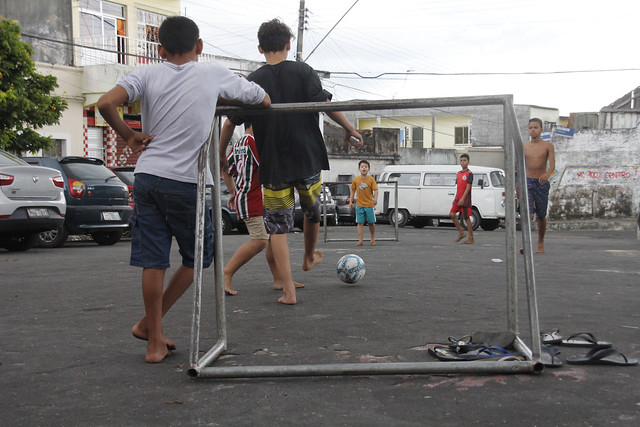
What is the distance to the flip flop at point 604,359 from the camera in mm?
3457

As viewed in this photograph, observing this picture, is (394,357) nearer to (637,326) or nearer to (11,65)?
(637,326)

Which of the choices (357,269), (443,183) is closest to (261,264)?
(357,269)

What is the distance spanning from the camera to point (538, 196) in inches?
428

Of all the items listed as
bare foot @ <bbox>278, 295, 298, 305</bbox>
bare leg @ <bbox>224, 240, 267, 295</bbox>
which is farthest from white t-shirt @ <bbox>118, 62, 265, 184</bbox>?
bare leg @ <bbox>224, 240, 267, 295</bbox>

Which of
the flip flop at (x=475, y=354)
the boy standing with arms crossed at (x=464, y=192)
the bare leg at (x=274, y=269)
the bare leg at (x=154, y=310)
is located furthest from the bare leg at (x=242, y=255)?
the boy standing with arms crossed at (x=464, y=192)

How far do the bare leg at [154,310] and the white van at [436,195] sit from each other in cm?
2121

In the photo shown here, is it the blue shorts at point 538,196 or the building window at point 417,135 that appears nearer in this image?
the blue shorts at point 538,196

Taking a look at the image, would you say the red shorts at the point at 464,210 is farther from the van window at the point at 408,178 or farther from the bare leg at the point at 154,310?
the bare leg at the point at 154,310

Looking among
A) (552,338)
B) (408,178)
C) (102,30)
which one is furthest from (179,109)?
(102,30)

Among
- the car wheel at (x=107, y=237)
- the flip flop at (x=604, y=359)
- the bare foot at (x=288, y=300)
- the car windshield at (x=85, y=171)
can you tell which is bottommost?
the car wheel at (x=107, y=237)

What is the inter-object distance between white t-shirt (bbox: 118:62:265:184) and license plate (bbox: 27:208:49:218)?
8096 millimetres

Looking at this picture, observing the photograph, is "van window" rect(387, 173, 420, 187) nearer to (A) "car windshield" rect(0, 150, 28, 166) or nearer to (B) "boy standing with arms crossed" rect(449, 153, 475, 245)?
(B) "boy standing with arms crossed" rect(449, 153, 475, 245)

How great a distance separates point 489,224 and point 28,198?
17.6 metres

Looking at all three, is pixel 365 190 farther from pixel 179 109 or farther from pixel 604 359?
pixel 604 359
